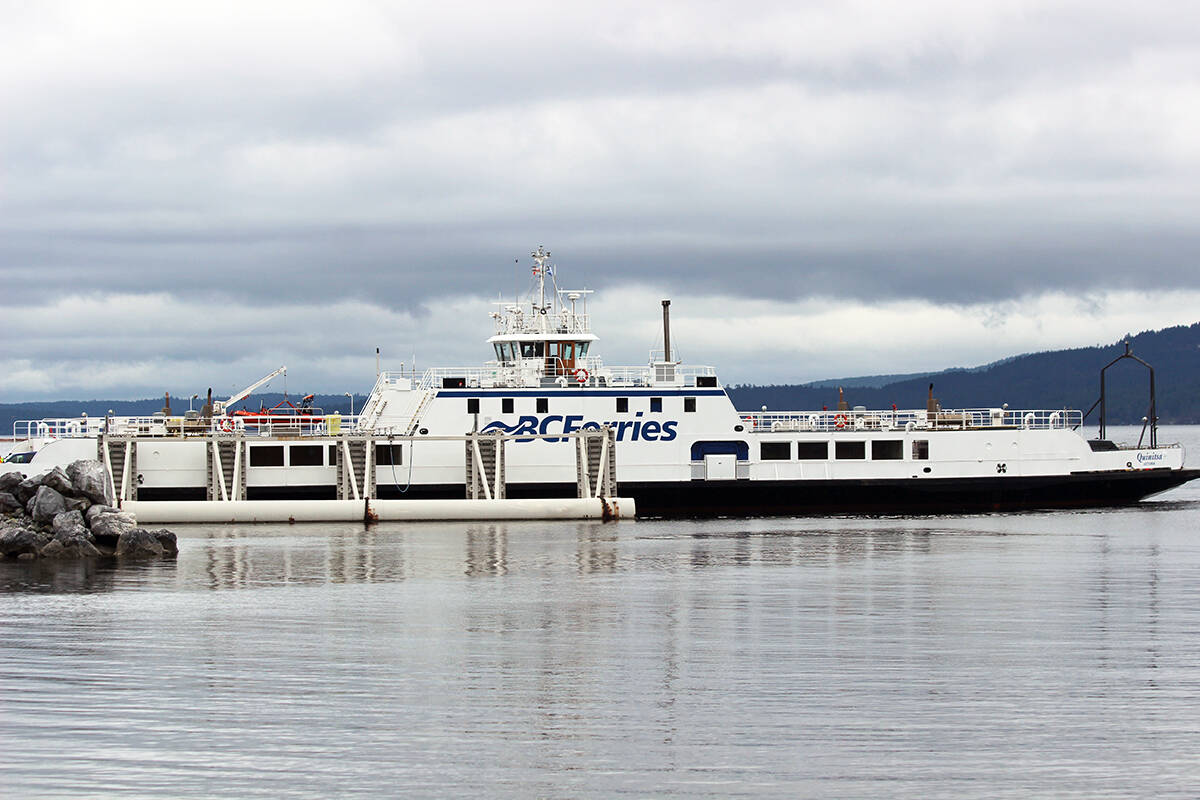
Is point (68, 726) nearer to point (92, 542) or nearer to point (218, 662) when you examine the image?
point (218, 662)

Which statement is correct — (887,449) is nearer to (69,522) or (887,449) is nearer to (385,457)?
(385,457)

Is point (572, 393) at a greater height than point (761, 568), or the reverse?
point (572, 393)

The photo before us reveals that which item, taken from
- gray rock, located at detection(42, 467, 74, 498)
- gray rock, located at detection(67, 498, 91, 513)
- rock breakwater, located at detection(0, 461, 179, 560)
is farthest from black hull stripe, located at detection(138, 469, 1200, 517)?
gray rock, located at detection(42, 467, 74, 498)

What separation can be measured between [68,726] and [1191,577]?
24.0m

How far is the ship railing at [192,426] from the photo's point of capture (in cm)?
4422

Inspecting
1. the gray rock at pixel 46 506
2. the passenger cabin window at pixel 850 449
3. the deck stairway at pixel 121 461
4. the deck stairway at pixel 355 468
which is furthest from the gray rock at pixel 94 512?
the passenger cabin window at pixel 850 449

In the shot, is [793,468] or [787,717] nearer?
[787,717]

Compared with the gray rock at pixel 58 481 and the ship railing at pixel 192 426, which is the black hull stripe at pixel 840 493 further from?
the gray rock at pixel 58 481

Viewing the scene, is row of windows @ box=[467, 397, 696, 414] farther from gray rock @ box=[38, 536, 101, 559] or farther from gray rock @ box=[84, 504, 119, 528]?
gray rock @ box=[38, 536, 101, 559]

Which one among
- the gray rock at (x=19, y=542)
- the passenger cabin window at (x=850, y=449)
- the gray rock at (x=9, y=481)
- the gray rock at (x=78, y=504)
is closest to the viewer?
the gray rock at (x=19, y=542)

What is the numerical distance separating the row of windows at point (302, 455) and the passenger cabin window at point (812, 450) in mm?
13967

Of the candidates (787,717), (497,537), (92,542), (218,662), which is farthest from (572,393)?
(787,717)

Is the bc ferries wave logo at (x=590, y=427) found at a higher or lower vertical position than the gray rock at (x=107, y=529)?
higher

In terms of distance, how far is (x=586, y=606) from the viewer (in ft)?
82.5
